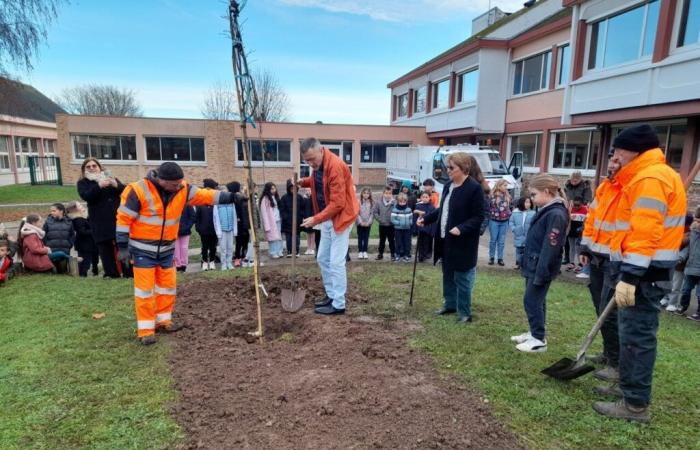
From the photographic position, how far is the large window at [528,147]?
63.9 feet

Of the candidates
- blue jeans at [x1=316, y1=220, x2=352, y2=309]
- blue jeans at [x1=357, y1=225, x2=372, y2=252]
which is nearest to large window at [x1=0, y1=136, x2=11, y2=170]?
blue jeans at [x1=357, y1=225, x2=372, y2=252]

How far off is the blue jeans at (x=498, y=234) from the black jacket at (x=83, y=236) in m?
7.73

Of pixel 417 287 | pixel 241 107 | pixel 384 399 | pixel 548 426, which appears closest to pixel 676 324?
pixel 417 287

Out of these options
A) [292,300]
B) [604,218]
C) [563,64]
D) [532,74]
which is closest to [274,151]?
[532,74]

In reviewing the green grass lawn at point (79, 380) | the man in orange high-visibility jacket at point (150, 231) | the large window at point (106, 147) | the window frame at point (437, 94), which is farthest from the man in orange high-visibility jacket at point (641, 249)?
the large window at point (106, 147)

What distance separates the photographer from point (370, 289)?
679cm

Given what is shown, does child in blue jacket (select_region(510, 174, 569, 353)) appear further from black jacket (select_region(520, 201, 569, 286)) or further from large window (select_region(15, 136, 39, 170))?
large window (select_region(15, 136, 39, 170))

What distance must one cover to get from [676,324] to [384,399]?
473cm

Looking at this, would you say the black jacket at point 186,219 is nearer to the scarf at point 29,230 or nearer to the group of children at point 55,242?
the group of children at point 55,242

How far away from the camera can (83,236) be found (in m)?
7.55

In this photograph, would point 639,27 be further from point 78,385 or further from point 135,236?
point 78,385

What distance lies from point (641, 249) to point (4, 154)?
1399 inches

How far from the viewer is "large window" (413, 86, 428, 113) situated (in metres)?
28.9

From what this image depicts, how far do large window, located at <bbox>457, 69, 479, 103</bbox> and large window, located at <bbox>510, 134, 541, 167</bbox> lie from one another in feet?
10.2
